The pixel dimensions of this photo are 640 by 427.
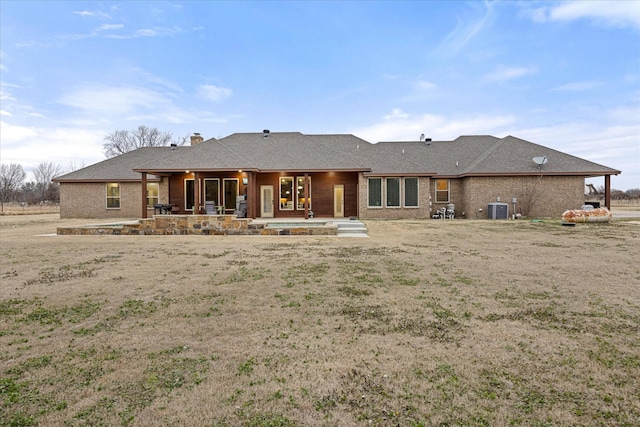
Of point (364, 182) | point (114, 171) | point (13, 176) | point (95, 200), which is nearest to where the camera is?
point (364, 182)

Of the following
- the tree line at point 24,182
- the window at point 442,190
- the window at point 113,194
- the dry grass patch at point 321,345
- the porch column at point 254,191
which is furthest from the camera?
the tree line at point 24,182

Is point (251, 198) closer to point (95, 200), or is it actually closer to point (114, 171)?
point (114, 171)

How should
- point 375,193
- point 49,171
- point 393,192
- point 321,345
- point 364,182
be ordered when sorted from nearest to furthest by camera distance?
point 321,345 < point 364,182 < point 375,193 < point 393,192 < point 49,171

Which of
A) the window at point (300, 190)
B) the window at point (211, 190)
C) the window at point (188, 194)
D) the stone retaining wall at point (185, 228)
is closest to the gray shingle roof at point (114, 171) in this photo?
the window at point (188, 194)

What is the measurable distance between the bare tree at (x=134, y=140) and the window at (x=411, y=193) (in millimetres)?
37212

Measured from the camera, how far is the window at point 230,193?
1781cm

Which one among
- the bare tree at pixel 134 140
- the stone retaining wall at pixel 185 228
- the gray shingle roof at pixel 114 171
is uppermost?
the bare tree at pixel 134 140

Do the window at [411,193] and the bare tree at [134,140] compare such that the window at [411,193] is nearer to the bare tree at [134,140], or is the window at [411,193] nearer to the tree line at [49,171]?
the tree line at [49,171]

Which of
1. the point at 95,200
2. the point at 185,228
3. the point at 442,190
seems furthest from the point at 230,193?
the point at 442,190

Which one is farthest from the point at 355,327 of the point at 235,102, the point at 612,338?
the point at 235,102

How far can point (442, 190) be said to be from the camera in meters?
19.6

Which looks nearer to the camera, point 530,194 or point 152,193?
point 530,194

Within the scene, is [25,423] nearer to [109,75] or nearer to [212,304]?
[212,304]

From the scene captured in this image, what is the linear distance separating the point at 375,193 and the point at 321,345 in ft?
50.4
